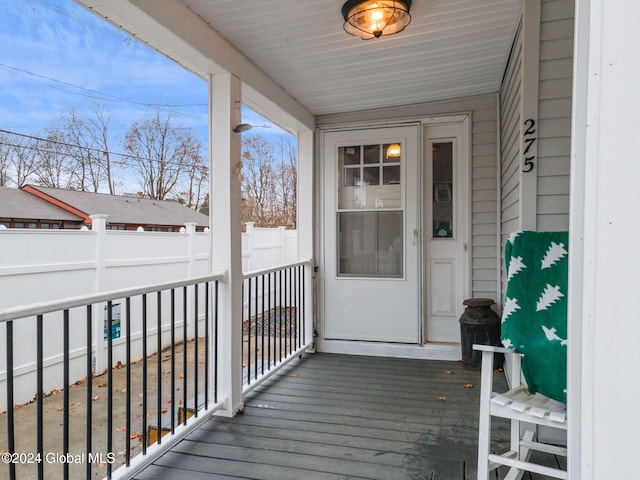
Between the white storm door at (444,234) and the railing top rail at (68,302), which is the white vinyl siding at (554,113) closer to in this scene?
the white storm door at (444,234)

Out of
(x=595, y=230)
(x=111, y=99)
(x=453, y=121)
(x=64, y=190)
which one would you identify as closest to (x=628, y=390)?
(x=595, y=230)

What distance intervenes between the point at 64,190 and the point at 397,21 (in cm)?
197

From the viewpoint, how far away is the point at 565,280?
1851 millimetres

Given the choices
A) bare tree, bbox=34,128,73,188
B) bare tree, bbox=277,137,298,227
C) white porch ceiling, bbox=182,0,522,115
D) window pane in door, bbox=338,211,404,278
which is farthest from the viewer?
bare tree, bbox=277,137,298,227

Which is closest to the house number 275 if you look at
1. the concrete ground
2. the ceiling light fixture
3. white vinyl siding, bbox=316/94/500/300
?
the ceiling light fixture

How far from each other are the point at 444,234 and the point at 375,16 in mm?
2226

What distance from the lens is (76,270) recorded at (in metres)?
2.88

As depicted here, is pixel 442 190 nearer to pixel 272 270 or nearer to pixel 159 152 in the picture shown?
pixel 272 270

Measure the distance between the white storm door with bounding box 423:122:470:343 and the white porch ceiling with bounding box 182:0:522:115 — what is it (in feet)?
1.47

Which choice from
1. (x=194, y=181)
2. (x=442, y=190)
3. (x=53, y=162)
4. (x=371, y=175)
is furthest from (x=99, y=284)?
(x=442, y=190)

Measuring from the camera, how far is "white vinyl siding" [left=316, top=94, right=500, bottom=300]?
3.64 metres

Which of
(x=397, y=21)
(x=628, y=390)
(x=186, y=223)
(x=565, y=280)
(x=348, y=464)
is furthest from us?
(x=186, y=223)

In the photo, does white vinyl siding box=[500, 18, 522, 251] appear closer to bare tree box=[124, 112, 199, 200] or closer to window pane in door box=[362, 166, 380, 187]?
window pane in door box=[362, 166, 380, 187]

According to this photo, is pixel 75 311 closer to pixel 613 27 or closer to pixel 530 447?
pixel 530 447
